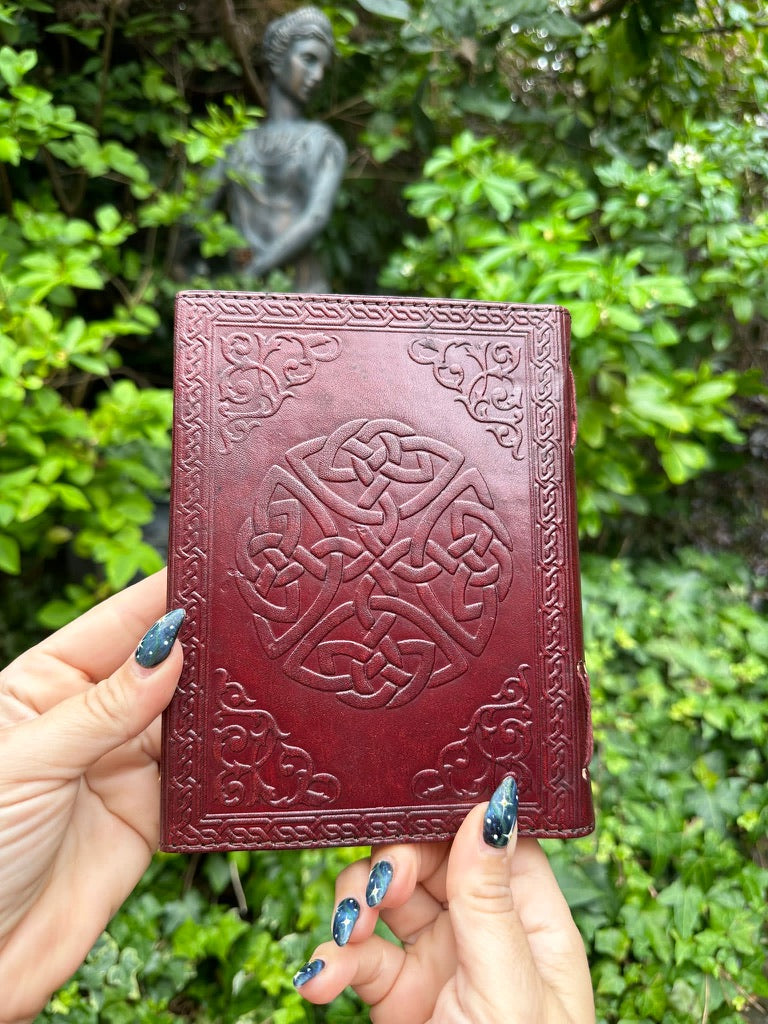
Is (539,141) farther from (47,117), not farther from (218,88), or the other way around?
(47,117)

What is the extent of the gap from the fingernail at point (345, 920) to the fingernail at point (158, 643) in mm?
485

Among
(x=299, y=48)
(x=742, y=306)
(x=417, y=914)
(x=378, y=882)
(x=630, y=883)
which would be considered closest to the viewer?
(x=378, y=882)

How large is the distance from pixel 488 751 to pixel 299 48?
7.56 ft

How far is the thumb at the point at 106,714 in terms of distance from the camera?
3.00 feet

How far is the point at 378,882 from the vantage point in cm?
102

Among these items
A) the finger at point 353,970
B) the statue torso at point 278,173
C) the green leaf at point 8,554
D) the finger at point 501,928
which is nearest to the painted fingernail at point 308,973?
the finger at point 353,970

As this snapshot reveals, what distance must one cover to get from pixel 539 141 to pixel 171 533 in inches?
72.0

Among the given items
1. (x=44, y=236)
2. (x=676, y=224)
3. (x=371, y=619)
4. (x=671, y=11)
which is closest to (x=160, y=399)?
(x=44, y=236)

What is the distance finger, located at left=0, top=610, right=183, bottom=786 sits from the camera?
913mm

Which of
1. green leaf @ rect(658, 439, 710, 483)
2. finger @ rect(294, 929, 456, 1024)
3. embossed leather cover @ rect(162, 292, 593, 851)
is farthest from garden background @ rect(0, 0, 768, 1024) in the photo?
embossed leather cover @ rect(162, 292, 593, 851)

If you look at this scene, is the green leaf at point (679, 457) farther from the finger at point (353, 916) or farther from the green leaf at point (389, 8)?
the green leaf at point (389, 8)

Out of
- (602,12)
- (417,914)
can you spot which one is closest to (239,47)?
(602,12)

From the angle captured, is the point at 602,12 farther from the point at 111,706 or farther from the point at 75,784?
the point at 75,784

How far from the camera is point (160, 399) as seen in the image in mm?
A: 1496
